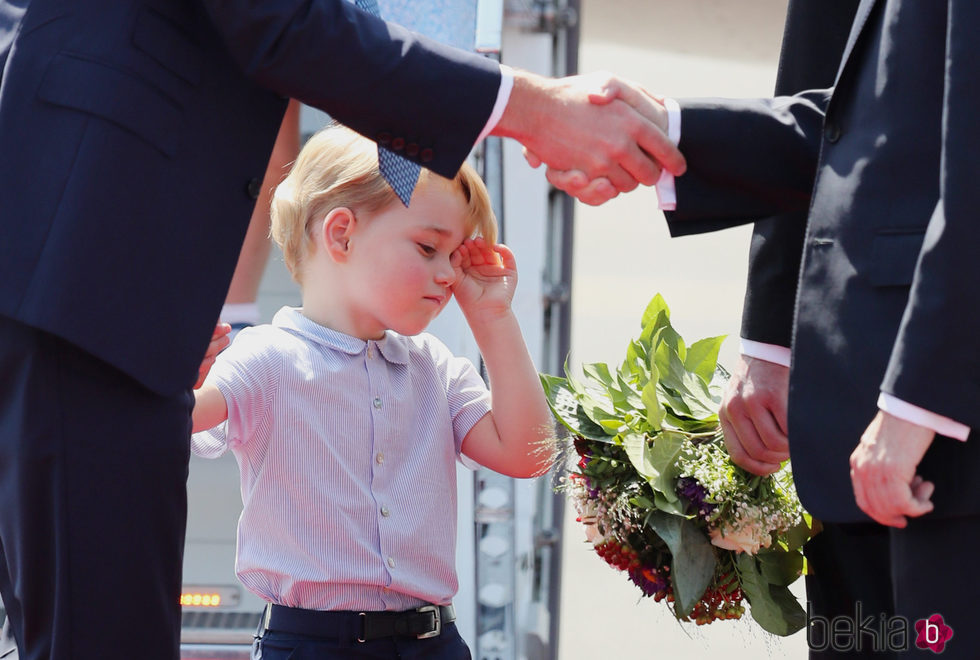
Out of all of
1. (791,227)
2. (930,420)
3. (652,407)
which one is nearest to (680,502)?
(652,407)

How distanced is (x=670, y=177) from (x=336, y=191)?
2.04 feet

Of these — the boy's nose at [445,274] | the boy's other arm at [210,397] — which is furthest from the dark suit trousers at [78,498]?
the boy's nose at [445,274]

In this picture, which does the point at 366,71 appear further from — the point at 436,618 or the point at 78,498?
the point at 436,618

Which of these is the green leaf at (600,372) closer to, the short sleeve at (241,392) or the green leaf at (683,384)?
the green leaf at (683,384)

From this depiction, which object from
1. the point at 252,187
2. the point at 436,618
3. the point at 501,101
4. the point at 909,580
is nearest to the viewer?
the point at 909,580

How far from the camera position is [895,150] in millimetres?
1576

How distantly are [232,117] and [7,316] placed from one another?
0.42 meters

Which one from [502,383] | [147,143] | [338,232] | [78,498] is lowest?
[78,498]

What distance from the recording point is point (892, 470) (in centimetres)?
146

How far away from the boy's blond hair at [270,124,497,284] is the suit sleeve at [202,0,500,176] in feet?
0.93

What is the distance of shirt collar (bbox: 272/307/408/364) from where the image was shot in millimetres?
2217

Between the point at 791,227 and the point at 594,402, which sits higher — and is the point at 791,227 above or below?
above

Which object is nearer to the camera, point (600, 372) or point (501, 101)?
point (501, 101)

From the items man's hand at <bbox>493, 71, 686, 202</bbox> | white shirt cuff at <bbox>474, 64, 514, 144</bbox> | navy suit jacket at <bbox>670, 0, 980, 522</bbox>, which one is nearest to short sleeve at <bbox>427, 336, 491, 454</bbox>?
man's hand at <bbox>493, 71, 686, 202</bbox>
